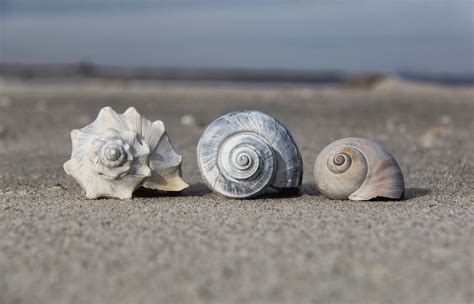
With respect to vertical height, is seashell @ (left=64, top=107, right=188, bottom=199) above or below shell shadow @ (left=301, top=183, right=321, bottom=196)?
above

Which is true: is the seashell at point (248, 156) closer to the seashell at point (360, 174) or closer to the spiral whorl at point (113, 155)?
the seashell at point (360, 174)

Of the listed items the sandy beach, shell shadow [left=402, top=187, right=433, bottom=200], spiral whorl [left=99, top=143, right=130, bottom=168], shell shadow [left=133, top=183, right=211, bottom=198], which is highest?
spiral whorl [left=99, top=143, right=130, bottom=168]

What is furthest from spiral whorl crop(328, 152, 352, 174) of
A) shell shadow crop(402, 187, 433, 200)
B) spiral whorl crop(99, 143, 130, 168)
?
spiral whorl crop(99, 143, 130, 168)

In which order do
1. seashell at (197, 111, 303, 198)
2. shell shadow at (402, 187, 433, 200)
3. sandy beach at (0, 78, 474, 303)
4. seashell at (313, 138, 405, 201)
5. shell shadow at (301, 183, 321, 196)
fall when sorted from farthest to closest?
1. shell shadow at (301, 183, 321, 196)
2. shell shadow at (402, 187, 433, 200)
3. seashell at (197, 111, 303, 198)
4. seashell at (313, 138, 405, 201)
5. sandy beach at (0, 78, 474, 303)

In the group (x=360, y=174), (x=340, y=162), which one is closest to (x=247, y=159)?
(x=340, y=162)

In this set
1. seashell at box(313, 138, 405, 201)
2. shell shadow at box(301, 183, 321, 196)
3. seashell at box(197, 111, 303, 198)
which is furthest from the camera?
shell shadow at box(301, 183, 321, 196)

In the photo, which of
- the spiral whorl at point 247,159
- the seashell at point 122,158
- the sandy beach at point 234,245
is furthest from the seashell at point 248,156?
the seashell at point 122,158

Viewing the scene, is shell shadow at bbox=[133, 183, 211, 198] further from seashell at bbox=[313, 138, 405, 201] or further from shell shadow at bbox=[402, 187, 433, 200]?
shell shadow at bbox=[402, 187, 433, 200]

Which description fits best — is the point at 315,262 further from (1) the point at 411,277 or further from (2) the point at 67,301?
(2) the point at 67,301
